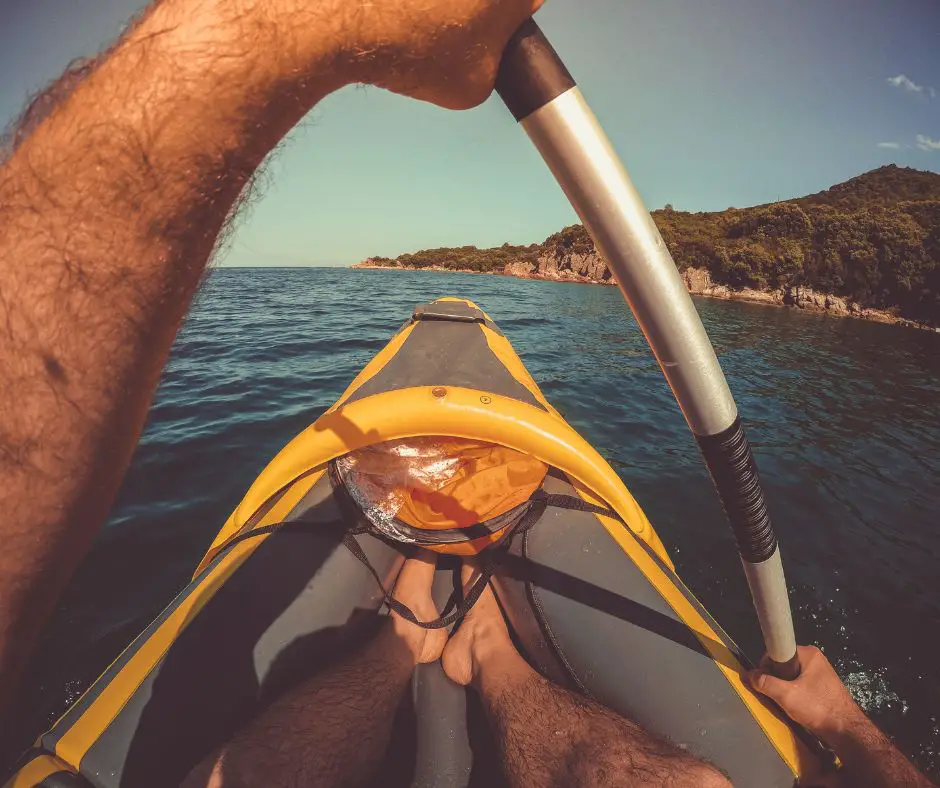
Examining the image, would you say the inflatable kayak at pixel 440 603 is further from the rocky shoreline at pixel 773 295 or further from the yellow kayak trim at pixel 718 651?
the rocky shoreline at pixel 773 295

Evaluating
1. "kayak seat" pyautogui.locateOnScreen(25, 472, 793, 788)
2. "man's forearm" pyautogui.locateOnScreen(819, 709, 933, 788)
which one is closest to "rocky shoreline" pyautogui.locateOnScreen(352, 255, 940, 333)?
"kayak seat" pyautogui.locateOnScreen(25, 472, 793, 788)

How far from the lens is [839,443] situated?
6.08 m

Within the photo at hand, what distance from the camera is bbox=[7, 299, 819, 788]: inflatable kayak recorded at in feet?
4.35

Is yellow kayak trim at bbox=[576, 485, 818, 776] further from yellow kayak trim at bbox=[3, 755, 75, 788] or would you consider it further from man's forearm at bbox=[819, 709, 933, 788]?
yellow kayak trim at bbox=[3, 755, 75, 788]

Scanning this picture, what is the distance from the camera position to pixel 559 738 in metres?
1.44

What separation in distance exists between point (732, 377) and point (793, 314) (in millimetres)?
18757

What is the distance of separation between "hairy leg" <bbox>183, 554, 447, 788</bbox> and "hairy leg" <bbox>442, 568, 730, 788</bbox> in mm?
391

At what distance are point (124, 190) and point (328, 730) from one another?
5.96 ft

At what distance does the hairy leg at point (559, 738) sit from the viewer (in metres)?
1.22

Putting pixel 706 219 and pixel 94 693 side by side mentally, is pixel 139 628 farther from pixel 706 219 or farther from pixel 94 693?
pixel 706 219

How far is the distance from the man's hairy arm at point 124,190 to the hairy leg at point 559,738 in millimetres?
1546

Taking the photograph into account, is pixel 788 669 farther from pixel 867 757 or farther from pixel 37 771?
pixel 37 771

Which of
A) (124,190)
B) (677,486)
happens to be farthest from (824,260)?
(124,190)

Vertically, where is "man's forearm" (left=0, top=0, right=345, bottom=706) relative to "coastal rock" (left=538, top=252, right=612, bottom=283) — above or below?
above
